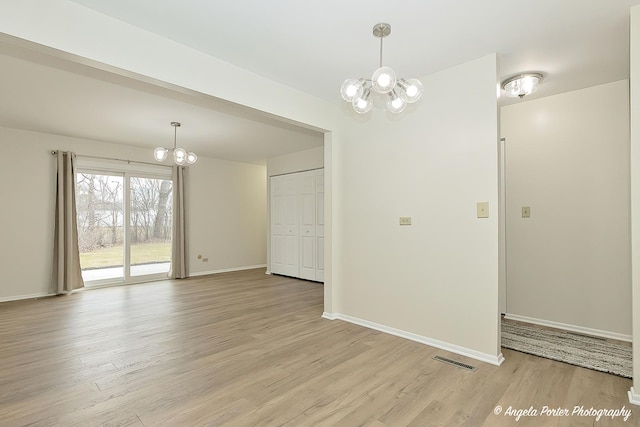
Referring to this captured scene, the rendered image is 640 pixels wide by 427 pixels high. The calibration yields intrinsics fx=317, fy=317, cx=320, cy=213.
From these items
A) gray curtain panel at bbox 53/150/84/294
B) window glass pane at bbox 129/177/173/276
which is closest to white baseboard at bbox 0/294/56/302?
gray curtain panel at bbox 53/150/84/294

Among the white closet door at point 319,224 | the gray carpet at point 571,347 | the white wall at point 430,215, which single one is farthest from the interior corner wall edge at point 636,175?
the white closet door at point 319,224

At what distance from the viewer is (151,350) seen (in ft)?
9.59

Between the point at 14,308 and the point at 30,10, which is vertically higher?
the point at 30,10

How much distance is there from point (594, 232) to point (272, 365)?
346 centimetres

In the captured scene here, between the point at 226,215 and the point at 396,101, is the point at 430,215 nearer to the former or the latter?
the point at 396,101

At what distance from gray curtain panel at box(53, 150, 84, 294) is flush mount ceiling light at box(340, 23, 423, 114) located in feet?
17.2

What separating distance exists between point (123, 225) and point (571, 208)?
22.7 feet

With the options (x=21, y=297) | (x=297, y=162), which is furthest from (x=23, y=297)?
(x=297, y=162)

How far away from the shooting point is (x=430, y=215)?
121 inches

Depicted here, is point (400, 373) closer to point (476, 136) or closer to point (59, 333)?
point (476, 136)

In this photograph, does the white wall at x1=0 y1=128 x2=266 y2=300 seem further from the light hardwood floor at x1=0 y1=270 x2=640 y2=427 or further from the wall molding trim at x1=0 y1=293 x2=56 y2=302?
the light hardwood floor at x1=0 y1=270 x2=640 y2=427

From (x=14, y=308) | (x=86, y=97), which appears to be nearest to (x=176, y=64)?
(x=86, y=97)

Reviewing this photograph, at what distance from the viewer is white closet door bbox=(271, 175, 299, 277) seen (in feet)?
22.0

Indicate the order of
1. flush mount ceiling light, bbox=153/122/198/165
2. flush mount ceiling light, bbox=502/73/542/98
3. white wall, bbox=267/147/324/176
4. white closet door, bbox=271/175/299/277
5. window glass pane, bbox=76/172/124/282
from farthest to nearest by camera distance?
white closet door, bbox=271/175/299/277 → white wall, bbox=267/147/324/176 → window glass pane, bbox=76/172/124/282 → flush mount ceiling light, bbox=153/122/198/165 → flush mount ceiling light, bbox=502/73/542/98
